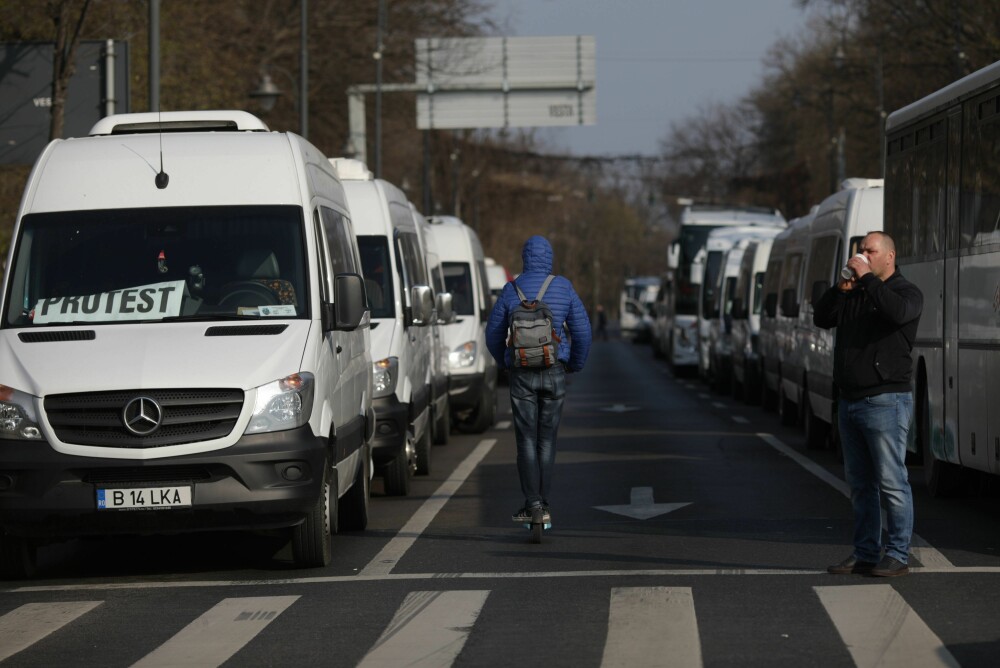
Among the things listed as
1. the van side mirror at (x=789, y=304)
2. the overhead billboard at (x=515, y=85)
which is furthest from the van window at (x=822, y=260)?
the overhead billboard at (x=515, y=85)

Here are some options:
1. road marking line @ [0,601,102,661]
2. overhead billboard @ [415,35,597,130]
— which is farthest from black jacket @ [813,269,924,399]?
overhead billboard @ [415,35,597,130]

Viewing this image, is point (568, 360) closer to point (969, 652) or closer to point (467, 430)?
point (969, 652)

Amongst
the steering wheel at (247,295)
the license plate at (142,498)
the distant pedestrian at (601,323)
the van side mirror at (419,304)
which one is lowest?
the distant pedestrian at (601,323)

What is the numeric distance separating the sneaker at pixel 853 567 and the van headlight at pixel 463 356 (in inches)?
468

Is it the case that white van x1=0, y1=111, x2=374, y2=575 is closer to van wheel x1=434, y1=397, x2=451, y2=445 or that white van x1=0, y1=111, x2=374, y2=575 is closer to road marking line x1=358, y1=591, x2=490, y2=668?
road marking line x1=358, y1=591, x2=490, y2=668

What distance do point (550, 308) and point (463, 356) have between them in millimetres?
10104

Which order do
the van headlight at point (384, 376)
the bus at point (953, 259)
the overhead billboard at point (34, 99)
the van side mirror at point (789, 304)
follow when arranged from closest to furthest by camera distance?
the bus at point (953, 259), the van headlight at point (384, 376), the van side mirror at point (789, 304), the overhead billboard at point (34, 99)

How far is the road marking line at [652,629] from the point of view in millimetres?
7543

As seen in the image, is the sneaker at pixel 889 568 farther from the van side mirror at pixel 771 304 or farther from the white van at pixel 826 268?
the van side mirror at pixel 771 304

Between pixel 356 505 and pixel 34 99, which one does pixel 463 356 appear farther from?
pixel 356 505

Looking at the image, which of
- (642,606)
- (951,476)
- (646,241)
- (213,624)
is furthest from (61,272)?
(646,241)

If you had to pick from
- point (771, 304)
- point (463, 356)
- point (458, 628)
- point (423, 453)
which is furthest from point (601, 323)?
point (458, 628)

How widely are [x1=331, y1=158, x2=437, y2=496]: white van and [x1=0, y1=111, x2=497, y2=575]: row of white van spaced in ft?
5.27

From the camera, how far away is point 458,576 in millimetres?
10109
